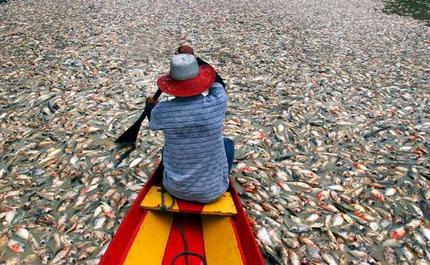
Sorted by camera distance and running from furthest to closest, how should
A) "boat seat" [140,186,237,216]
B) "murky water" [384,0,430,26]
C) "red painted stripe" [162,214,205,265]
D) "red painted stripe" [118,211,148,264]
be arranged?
"murky water" [384,0,430,26], "boat seat" [140,186,237,216], "red painted stripe" [162,214,205,265], "red painted stripe" [118,211,148,264]

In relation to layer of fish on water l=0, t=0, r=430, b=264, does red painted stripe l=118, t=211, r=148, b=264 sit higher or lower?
higher

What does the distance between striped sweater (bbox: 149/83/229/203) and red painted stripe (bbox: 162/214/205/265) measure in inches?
14.0

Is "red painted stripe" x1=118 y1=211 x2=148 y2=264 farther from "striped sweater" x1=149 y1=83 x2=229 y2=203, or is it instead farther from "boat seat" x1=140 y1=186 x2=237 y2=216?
"striped sweater" x1=149 y1=83 x2=229 y2=203

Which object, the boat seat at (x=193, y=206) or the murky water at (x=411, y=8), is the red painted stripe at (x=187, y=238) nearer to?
the boat seat at (x=193, y=206)

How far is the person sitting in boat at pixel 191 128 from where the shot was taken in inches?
164

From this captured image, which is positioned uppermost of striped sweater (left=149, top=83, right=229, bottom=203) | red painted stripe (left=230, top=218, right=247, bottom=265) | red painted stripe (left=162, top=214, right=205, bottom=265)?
striped sweater (left=149, top=83, right=229, bottom=203)

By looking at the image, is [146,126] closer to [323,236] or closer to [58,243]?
[58,243]

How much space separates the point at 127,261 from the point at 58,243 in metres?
1.46

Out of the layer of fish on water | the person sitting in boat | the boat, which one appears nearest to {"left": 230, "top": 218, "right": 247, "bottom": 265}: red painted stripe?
the boat

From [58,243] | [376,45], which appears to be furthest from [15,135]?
[376,45]

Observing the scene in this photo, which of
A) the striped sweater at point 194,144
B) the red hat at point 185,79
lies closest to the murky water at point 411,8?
the striped sweater at point 194,144

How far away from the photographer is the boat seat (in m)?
4.52

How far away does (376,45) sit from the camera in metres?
15.0

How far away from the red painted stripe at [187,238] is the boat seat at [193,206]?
251 mm
